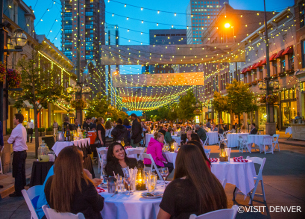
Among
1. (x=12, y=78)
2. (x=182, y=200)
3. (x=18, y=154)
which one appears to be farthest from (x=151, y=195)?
(x=12, y=78)

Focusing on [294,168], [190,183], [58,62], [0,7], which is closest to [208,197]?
[190,183]

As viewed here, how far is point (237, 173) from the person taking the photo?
6059 millimetres

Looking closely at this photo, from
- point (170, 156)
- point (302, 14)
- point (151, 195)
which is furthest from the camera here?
point (302, 14)

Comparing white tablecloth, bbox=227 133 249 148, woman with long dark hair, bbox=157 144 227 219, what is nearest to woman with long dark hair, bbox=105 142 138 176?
woman with long dark hair, bbox=157 144 227 219

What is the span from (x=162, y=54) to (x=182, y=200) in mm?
22208

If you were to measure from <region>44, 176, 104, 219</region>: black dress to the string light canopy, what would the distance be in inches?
839

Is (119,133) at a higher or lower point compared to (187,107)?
lower

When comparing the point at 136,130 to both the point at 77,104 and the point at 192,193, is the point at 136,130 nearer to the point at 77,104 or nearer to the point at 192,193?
the point at 77,104

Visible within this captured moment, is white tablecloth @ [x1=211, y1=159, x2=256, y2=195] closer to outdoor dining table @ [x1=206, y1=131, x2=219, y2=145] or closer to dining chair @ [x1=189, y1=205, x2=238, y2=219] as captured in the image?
dining chair @ [x1=189, y1=205, x2=238, y2=219]

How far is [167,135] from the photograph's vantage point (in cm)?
1232

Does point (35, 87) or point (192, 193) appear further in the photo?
point (35, 87)

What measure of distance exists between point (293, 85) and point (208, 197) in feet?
84.6

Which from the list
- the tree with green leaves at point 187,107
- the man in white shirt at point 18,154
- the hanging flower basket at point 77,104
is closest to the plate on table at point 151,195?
the man in white shirt at point 18,154

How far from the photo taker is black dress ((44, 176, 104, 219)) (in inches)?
113
